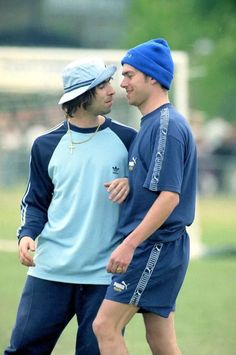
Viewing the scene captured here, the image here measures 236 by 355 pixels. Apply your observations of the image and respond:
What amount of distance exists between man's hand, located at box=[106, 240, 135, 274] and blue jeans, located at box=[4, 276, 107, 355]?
363 millimetres

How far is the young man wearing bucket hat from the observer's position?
5.01 m

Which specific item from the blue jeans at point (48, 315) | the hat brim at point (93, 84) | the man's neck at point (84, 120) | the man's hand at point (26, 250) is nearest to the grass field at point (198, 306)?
the blue jeans at point (48, 315)

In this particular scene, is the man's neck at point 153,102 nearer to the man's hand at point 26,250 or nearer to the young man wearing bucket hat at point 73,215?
the young man wearing bucket hat at point 73,215

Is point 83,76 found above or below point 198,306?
above

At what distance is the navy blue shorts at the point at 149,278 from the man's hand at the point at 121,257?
154mm

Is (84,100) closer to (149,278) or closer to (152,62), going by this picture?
(152,62)

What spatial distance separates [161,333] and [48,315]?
0.50 meters

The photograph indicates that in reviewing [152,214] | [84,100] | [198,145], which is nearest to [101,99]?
[84,100]

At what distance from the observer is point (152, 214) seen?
4684mm

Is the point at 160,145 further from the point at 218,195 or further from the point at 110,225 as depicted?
the point at 218,195

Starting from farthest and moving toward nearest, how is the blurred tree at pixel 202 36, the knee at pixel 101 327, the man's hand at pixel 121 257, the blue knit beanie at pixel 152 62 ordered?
1. the blurred tree at pixel 202 36
2. the blue knit beanie at pixel 152 62
3. the knee at pixel 101 327
4. the man's hand at pixel 121 257

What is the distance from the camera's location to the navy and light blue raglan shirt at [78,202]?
500 cm

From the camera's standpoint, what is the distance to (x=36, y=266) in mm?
5133

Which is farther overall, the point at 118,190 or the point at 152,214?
the point at 118,190
